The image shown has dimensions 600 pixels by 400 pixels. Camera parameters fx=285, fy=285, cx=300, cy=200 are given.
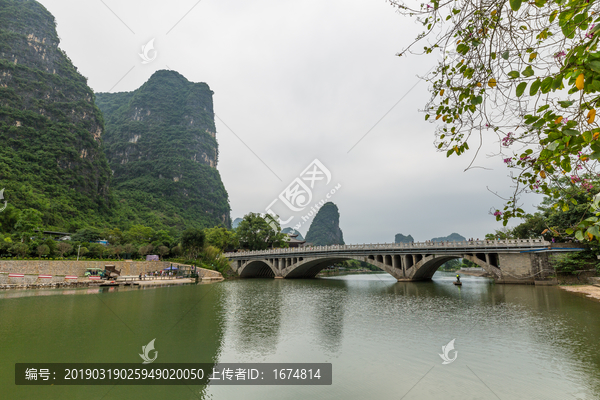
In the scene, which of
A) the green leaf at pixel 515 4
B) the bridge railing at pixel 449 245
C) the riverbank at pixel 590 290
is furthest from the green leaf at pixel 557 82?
the bridge railing at pixel 449 245

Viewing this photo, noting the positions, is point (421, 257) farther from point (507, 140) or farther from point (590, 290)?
point (507, 140)

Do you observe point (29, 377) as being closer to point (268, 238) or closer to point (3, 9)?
point (268, 238)

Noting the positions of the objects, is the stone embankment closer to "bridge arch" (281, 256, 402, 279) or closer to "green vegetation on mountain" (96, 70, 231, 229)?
"bridge arch" (281, 256, 402, 279)

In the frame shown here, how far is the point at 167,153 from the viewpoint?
354 feet

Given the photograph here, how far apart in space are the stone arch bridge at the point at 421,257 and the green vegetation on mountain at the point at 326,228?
293ft

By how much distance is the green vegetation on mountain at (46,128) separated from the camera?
5072 centimetres

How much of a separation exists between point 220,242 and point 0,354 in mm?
45398

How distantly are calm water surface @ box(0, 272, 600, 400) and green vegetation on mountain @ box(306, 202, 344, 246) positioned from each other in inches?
4798

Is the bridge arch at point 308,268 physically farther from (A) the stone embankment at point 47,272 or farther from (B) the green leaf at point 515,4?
(B) the green leaf at point 515,4

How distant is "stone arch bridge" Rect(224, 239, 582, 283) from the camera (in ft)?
83.6

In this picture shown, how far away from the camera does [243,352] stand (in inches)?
345

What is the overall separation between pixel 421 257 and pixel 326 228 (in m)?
109

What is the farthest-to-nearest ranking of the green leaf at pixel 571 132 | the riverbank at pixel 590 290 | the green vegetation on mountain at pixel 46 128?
1. the green vegetation on mountain at pixel 46 128
2. the riverbank at pixel 590 290
3. the green leaf at pixel 571 132

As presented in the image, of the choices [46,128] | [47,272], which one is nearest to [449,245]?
[47,272]
